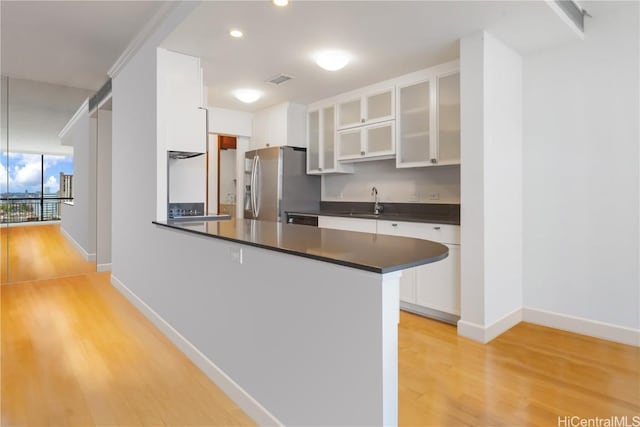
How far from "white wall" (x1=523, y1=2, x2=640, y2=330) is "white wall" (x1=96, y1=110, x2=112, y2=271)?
518 cm

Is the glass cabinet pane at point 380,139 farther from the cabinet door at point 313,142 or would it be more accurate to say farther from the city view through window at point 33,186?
the city view through window at point 33,186

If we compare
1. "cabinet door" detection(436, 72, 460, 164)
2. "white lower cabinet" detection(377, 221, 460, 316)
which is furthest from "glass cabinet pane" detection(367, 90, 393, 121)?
"white lower cabinet" detection(377, 221, 460, 316)

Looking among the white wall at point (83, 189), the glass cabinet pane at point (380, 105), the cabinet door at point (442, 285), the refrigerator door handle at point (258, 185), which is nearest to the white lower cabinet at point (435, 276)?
the cabinet door at point (442, 285)

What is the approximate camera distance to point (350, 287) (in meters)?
1.32

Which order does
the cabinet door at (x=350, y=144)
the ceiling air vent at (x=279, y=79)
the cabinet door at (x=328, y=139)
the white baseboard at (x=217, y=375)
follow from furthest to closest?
the cabinet door at (x=328, y=139)
the cabinet door at (x=350, y=144)
the ceiling air vent at (x=279, y=79)
the white baseboard at (x=217, y=375)

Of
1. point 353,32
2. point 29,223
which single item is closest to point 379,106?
point 353,32

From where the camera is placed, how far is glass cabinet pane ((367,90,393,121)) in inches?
156

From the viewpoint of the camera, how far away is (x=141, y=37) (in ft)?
10.8

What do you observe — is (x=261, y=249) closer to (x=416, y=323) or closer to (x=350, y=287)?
(x=350, y=287)

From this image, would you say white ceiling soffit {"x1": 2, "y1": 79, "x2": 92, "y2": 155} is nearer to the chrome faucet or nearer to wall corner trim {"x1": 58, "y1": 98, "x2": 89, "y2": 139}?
wall corner trim {"x1": 58, "y1": 98, "x2": 89, "y2": 139}

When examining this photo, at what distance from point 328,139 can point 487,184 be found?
7.77ft

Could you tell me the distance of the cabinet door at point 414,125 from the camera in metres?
3.59

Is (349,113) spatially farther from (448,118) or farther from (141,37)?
(141,37)

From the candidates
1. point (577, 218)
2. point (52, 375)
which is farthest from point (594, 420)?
point (52, 375)
